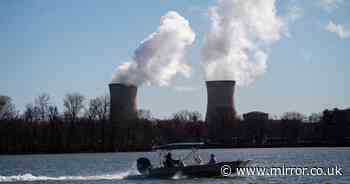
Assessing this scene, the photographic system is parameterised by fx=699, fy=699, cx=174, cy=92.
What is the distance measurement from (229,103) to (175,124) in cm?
3578

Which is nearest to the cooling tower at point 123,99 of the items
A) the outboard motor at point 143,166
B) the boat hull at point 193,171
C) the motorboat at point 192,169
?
the outboard motor at point 143,166

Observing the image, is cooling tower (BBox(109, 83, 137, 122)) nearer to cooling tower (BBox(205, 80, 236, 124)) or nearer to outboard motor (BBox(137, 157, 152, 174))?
cooling tower (BBox(205, 80, 236, 124))

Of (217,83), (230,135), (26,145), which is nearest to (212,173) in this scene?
(217,83)

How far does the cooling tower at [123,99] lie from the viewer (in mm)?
87375

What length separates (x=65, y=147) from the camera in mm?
101188

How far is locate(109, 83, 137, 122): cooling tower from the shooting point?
3440 inches

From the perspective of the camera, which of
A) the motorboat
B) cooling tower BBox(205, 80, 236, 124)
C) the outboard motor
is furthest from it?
cooling tower BBox(205, 80, 236, 124)

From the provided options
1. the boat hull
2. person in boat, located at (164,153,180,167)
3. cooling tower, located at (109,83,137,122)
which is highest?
cooling tower, located at (109,83,137,122)

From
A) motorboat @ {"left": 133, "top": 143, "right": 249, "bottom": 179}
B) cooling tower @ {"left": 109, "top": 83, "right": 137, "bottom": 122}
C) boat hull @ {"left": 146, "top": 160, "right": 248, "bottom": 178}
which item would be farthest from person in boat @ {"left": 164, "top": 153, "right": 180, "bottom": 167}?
cooling tower @ {"left": 109, "top": 83, "right": 137, "bottom": 122}

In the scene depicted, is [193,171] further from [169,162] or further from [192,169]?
[169,162]

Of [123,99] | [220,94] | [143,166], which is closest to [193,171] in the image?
[143,166]

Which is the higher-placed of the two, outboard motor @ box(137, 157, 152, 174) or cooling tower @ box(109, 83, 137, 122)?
cooling tower @ box(109, 83, 137, 122)

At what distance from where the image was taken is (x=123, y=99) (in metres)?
88.6

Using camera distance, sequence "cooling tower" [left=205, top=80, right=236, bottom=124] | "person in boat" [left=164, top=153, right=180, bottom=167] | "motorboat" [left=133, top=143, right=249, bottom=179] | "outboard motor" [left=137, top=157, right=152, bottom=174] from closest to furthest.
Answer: "motorboat" [left=133, top=143, right=249, bottom=179]
"person in boat" [left=164, top=153, right=180, bottom=167]
"outboard motor" [left=137, top=157, right=152, bottom=174]
"cooling tower" [left=205, top=80, right=236, bottom=124]
